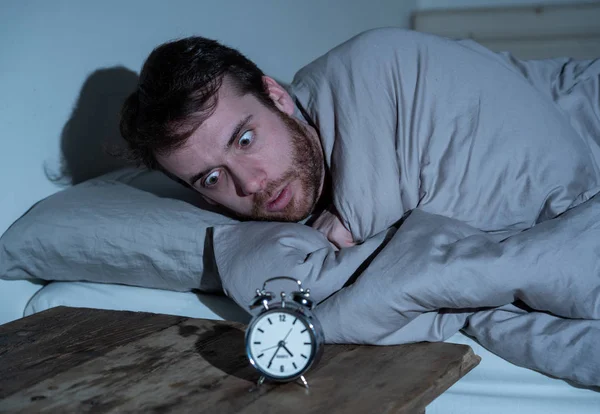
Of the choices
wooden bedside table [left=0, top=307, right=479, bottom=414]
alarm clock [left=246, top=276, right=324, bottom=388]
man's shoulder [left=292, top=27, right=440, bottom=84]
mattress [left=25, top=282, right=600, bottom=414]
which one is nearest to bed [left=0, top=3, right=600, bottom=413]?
mattress [left=25, top=282, right=600, bottom=414]

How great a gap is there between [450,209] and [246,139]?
0.38m

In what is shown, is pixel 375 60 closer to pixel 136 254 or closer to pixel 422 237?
pixel 422 237

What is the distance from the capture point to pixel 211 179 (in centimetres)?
136

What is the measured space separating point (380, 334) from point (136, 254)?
1.77ft

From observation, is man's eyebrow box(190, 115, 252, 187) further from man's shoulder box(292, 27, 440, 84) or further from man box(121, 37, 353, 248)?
man's shoulder box(292, 27, 440, 84)

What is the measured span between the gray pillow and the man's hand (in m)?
0.18

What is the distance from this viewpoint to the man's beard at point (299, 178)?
53.2 inches

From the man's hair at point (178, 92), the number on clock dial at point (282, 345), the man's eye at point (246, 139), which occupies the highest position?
the man's hair at point (178, 92)

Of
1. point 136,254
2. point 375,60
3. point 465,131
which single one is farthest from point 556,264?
point 136,254

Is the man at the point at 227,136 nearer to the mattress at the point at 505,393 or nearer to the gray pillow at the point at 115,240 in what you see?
the gray pillow at the point at 115,240

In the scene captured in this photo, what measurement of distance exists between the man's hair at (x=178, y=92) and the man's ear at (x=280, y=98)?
2 cm

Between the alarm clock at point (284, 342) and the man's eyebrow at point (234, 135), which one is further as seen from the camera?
the man's eyebrow at point (234, 135)

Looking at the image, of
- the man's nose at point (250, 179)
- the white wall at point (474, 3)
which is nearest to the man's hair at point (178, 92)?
the man's nose at point (250, 179)

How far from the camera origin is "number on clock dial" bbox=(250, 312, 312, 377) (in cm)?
89
